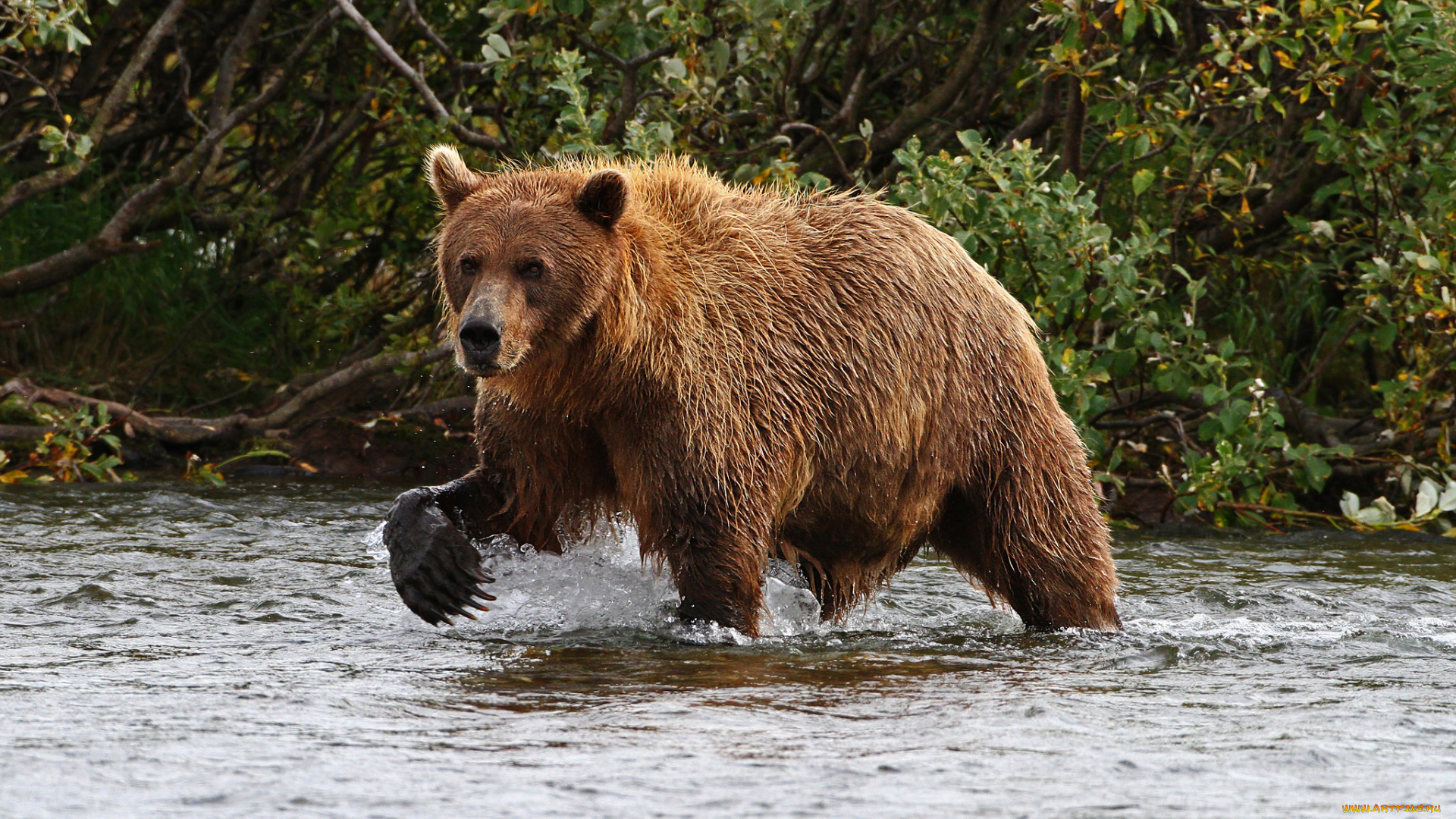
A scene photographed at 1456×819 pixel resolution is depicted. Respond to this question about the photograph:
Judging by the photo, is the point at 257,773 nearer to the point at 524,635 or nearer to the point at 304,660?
the point at 304,660

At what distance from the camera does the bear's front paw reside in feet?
15.2

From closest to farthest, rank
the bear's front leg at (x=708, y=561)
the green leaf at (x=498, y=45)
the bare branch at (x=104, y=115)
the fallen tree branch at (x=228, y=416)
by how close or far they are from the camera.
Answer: the bear's front leg at (x=708, y=561)
the green leaf at (x=498, y=45)
the fallen tree branch at (x=228, y=416)
the bare branch at (x=104, y=115)

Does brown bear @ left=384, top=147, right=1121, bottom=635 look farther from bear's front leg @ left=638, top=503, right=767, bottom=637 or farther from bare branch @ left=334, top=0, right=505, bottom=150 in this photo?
bare branch @ left=334, top=0, right=505, bottom=150

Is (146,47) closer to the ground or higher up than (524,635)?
higher up

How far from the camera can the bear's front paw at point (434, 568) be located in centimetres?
462

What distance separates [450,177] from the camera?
463 centimetres

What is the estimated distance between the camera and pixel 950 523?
17.1 ft

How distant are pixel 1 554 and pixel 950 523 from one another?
3191 millimetres

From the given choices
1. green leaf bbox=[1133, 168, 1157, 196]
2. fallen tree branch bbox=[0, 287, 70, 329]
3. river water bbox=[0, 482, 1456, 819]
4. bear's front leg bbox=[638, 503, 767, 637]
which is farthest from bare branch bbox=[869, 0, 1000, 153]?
fallen tree branch bbox=[0, 287, 70, 329]

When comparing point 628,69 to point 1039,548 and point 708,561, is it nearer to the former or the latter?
point 1039,548

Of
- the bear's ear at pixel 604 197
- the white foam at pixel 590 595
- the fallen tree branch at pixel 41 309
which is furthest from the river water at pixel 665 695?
the fallen tree branch at pixel 41 309

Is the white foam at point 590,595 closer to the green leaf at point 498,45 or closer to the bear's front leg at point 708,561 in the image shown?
the bear's front leg at point 708,561

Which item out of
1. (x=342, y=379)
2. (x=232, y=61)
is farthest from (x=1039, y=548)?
(x=232, y=61)

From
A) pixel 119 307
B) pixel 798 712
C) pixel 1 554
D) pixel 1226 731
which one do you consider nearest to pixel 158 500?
pixel 1 554
